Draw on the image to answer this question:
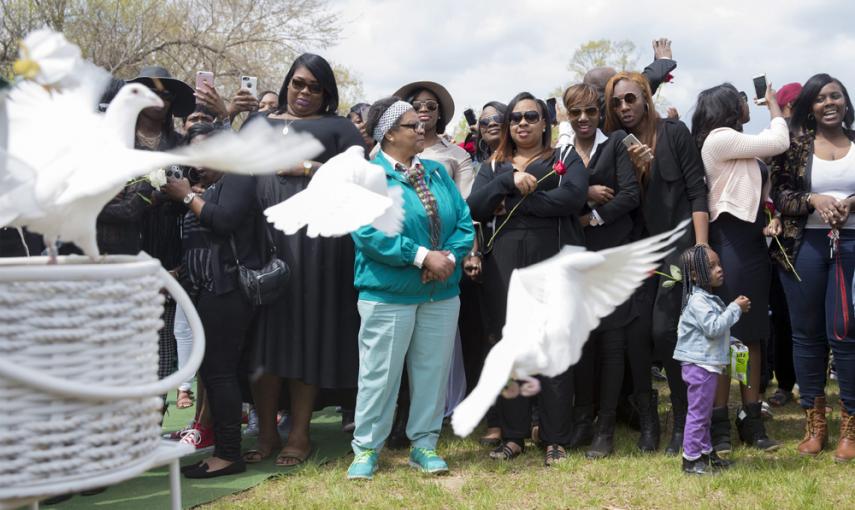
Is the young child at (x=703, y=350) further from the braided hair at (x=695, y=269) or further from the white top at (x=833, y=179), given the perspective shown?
the white top at (x=833, y=179)

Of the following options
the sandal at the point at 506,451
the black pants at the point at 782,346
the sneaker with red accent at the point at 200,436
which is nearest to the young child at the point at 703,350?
the sandal at the point at 506,451

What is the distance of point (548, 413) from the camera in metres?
4.53

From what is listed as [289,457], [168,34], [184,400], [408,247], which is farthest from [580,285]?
[168,34]

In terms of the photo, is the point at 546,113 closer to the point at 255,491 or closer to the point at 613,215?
the point at 613,215

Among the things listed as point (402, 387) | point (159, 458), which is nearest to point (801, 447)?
point (402, 387)

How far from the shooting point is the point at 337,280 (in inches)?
175

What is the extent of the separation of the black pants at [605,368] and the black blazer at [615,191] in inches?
20.1

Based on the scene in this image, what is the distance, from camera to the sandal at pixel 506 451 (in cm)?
451

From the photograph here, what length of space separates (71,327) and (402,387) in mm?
3514

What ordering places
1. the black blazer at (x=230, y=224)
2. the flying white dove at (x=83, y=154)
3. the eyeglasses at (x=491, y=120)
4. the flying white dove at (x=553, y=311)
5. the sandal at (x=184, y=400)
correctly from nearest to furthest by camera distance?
the flying white dove at (x=83, y=154) < the flying white dove at (x=553, y=311) < the black blazer at (x=230, y=224) < the eyeglasses at (x=491, y=120) < the sandal at (x=184, y=400)

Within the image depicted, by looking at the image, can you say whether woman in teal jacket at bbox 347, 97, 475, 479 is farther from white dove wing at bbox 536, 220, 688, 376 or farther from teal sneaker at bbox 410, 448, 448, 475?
white dove wing at bbox 536, 220, 688, 376

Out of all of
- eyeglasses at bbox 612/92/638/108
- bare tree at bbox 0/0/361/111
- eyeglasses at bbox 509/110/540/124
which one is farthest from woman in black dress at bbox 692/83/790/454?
bare tree at bbox 0/0/361/111

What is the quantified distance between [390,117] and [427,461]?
176 centimetres

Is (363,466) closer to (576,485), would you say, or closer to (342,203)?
(576,485)
